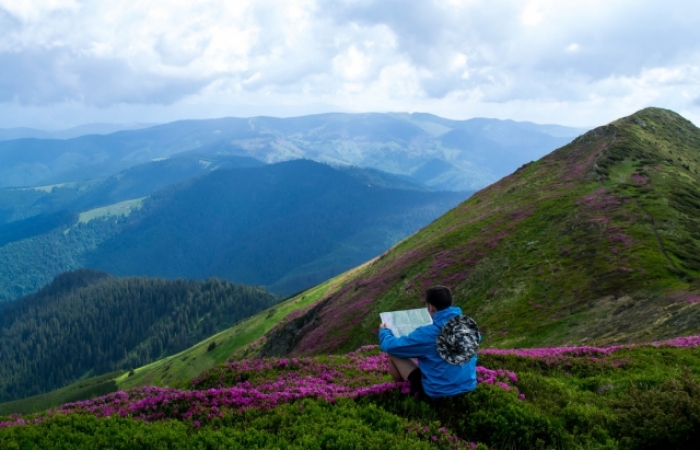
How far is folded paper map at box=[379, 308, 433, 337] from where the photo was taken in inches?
578

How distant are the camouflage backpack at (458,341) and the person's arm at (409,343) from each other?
1.59 ft

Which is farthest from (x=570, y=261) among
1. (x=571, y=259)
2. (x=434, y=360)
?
(x=434, y=360)

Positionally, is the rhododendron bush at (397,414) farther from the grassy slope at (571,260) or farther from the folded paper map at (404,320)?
the grassy slope at (571,260)

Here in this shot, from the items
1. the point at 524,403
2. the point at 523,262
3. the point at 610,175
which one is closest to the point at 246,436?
Answer: the point at 524,403

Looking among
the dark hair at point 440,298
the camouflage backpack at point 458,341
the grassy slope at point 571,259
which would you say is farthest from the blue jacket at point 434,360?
the grassy slope at point 571,259

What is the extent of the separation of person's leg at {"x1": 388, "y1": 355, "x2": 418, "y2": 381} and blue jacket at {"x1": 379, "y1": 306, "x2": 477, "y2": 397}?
0.50m

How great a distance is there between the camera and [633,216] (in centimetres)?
5069

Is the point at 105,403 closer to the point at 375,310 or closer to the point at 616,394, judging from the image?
the point at 616,394

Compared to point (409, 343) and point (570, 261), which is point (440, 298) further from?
point (570, 261)

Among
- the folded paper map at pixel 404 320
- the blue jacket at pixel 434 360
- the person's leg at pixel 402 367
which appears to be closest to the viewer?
the blue jacket at pixel 434 360

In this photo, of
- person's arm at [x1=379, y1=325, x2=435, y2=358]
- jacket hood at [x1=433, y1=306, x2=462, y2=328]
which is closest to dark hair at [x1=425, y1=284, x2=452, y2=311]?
jacket hood at [x1=433, y1=306, x2=462, y2=328]

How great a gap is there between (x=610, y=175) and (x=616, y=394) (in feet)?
202

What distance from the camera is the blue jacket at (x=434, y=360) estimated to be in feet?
41.6

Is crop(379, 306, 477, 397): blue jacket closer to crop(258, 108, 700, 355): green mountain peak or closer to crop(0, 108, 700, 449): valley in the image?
crop(0, 108, 700, 449): valley
